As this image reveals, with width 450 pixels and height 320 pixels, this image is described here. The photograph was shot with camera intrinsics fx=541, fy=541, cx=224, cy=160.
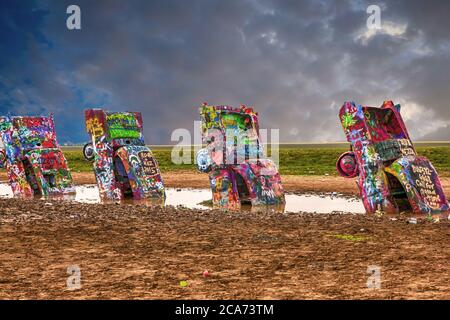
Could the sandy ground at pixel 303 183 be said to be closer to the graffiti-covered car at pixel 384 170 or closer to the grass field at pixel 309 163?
the grass field at pixel 309 163

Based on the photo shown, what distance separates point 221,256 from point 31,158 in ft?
50.5

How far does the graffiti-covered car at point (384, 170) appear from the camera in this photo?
1416 cm

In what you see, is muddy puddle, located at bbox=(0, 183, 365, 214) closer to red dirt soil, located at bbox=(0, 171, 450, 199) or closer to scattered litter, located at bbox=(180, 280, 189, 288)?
red dirt soil, located at bbox=(0, 171, 450, 199)

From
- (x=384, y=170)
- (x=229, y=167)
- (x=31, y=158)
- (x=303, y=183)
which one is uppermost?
(x=31, y=158)

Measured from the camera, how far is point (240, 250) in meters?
8.65

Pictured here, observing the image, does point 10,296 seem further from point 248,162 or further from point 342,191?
point 342,191

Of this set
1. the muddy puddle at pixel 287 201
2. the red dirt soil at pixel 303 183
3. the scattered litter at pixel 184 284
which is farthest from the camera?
the red dirt soil at pixel 303 183

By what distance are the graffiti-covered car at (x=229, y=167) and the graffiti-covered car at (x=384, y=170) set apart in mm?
2702

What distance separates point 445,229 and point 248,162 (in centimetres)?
718

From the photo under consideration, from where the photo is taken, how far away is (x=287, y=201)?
18.6m

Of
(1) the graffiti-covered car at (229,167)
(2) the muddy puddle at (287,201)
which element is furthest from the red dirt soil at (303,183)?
(1) the graffiti-covered car at (229,167)

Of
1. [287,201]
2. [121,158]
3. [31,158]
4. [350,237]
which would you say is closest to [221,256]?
[350,237]

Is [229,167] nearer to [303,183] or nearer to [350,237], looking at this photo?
[350,237]

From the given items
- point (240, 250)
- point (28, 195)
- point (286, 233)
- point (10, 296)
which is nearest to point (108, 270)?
point (10, 296)
